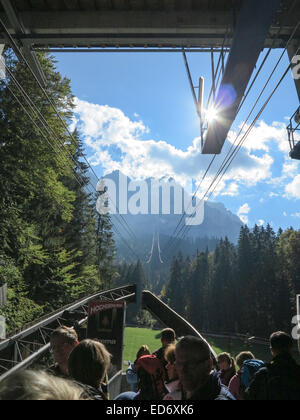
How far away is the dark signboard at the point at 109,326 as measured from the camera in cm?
1078

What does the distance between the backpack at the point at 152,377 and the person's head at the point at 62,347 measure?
43.7 inches

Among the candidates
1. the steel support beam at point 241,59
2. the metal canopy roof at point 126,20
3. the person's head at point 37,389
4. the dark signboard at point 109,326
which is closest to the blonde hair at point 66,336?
the person's head at point 37,389

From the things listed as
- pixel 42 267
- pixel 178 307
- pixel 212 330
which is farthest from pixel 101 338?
pixel 178 307

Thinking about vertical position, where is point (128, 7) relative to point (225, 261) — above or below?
above

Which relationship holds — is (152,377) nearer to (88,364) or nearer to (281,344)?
(281,344)

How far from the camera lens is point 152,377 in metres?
3.97

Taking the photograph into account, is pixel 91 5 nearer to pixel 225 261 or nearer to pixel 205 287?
pixel 225 261

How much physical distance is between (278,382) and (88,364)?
1.94 meters

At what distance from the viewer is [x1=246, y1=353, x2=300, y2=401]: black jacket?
289cm

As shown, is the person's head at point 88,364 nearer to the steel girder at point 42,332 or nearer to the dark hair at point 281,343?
the dark hair at point 281,343

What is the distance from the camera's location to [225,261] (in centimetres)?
7919

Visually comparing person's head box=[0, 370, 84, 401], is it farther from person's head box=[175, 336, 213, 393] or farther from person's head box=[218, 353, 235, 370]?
person's head box=[218, 353, 235, 370]
